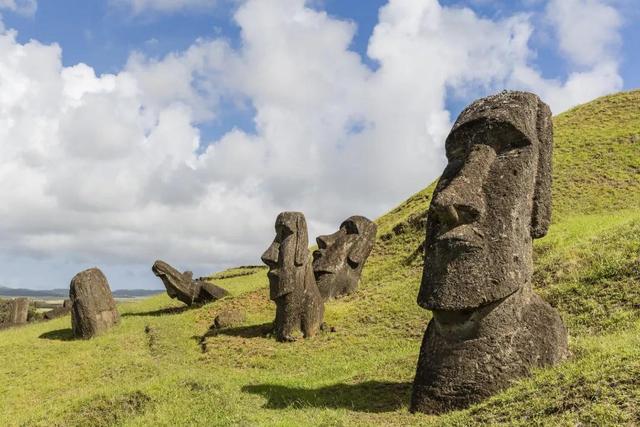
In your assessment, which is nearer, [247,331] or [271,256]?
[271,256]

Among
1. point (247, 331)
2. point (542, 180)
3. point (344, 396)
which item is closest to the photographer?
point (542, 180)

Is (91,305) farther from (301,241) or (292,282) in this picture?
(301,241)

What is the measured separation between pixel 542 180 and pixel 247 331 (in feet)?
38.7

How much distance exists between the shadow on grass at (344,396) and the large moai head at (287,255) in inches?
241

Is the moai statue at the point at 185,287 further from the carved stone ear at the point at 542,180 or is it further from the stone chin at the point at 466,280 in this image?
the carved stone ear at the point at 542,180

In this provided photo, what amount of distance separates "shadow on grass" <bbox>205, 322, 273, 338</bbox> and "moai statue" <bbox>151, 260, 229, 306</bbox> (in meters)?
5.99

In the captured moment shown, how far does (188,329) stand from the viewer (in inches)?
802

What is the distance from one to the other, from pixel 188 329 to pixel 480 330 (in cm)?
1451

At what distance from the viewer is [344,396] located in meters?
9.61

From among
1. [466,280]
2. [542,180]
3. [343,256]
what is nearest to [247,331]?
[343,256]

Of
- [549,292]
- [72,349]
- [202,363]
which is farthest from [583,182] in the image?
[72,349]

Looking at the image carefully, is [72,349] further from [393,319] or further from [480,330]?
Answer: [480,330]

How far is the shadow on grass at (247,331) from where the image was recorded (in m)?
17.5

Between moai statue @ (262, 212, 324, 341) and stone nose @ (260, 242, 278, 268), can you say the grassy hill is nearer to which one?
moai statue @ (262, 212, 324, 341)
